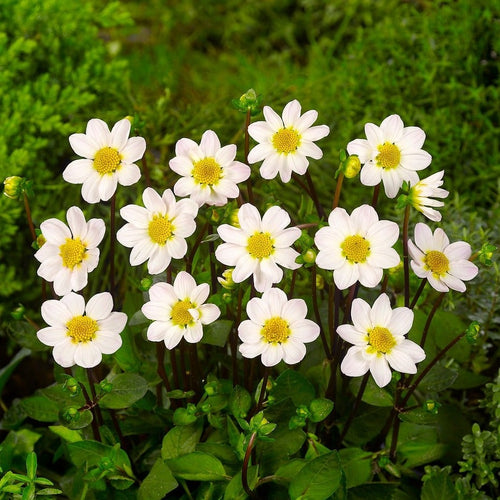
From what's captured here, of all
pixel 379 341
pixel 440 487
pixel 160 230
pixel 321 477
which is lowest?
pixel 440 487

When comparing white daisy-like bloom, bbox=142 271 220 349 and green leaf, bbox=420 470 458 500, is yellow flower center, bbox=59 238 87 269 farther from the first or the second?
green leaf, bbox=420 470 458 500

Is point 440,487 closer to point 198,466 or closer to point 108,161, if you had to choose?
point 198,466

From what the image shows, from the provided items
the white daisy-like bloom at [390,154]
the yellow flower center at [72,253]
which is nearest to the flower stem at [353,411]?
the white daisy-like bloom at [390,154]

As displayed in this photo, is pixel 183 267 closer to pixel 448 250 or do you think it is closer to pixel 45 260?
pixel 45 260

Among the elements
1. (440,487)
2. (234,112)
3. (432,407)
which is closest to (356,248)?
(432,407)

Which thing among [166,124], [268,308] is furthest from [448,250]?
[166,124]

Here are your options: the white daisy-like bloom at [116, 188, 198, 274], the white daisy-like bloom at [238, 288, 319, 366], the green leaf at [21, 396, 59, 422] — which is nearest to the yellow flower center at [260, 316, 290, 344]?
the white daisy-like bloom at [238, 288, 319, 366]
